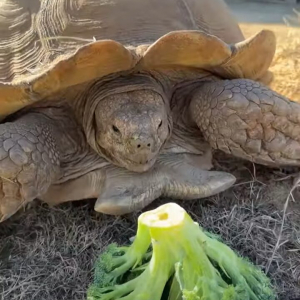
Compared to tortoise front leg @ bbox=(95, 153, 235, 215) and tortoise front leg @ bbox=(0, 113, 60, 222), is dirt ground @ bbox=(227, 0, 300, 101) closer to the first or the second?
tortoise front leg @ bbox=(95, 153, 235, 215)

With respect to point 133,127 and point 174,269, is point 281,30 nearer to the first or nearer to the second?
point 133,127

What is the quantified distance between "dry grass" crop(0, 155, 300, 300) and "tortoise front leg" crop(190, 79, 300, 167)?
0.40 feet

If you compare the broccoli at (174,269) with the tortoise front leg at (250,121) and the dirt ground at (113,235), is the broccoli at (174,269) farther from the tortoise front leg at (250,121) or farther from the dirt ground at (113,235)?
the tortoise front leg at (250,121)

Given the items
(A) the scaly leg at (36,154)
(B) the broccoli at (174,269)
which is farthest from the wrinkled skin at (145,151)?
(B) the broccoli at (174,269)

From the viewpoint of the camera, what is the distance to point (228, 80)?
1983 mm

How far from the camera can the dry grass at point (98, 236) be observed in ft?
5.38

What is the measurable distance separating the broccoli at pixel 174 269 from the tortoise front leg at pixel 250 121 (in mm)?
492

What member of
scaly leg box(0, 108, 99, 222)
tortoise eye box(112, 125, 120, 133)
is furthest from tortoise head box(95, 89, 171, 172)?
scaly leg box(0, 108, 99, 222)

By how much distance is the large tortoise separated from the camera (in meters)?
1.71

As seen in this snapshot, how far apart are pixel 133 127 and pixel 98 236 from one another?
1.15 feet

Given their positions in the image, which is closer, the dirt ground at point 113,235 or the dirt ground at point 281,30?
the dirt ground at point 113,235

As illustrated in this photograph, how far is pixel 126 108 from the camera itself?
1.78m

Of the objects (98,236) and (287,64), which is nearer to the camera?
(98,236)

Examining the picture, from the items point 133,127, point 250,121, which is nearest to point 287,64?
point 250,121
